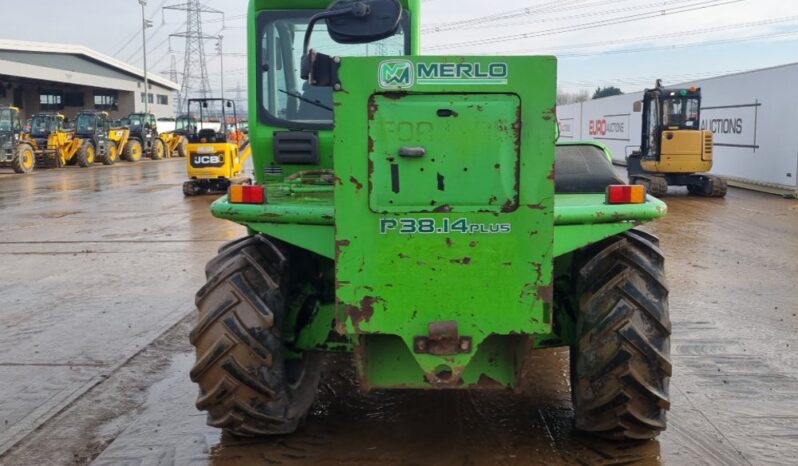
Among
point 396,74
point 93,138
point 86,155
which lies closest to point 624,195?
point 396,74

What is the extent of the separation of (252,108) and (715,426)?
366cm

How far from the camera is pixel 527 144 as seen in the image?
362cm

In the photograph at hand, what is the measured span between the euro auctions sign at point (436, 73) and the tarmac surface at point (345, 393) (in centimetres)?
202

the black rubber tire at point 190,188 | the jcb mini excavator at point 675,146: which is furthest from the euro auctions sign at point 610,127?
the black rubber tire at point 190,188

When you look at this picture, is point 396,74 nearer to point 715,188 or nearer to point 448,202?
point 448,202

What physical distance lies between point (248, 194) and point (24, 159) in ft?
98.3

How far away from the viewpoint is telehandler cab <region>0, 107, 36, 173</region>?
97.0 ft

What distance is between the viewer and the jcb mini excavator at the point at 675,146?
19.5 m

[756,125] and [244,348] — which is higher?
[756,125]

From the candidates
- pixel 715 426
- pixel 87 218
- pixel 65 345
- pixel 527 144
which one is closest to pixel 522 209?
pixel 527 144

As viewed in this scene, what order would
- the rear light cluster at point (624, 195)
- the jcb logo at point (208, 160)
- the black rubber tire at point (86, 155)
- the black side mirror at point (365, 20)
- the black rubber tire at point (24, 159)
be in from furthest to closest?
1. the black rubber tire at point (86, 155)
2. the black rubber tire at point (24, 159)
3. the jcb logo at point (208, 160)
4. the rear light cluster at point (624, 195)
5. the black side mirror at point (365, 20)

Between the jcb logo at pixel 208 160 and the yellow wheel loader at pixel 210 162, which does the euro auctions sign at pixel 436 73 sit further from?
the jcb logo at pixel 208 160

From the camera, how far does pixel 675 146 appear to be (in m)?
19.6

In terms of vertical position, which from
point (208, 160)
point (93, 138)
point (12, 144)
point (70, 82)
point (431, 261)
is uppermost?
point (70, 82)
